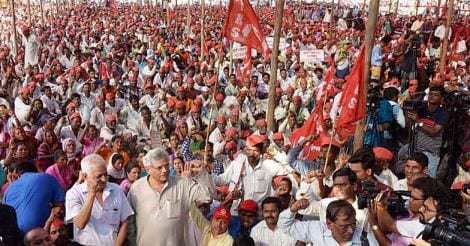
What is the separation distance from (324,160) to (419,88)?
7.25 m

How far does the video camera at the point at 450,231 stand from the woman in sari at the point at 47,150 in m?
4.40

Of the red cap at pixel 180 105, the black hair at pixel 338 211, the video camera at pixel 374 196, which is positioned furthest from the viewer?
the red cap at pixel 180 105

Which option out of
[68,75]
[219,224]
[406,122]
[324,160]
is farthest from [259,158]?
[68,75]

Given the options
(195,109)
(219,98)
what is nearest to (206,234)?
(195,109)

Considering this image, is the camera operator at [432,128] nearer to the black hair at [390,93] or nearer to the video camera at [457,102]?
the video camera at [457,102]

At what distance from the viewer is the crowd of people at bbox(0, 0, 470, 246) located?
3.55 m

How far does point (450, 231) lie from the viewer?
2654 millimetres

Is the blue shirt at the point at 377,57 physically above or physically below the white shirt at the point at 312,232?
above

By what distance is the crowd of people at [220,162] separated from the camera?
3551 mm

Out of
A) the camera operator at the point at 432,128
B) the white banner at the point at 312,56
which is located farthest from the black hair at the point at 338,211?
the white banner at the point at 312,56

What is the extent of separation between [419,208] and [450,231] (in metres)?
0.82

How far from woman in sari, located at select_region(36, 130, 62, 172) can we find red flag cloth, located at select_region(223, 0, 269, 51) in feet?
8.90

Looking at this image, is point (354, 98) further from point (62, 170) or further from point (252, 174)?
point (62, 170)

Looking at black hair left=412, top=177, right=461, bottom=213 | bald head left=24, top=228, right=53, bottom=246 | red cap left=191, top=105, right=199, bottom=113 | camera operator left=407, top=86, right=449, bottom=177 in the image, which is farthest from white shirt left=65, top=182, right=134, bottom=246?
red cap left=191, top=105, right=199, bottom=113
